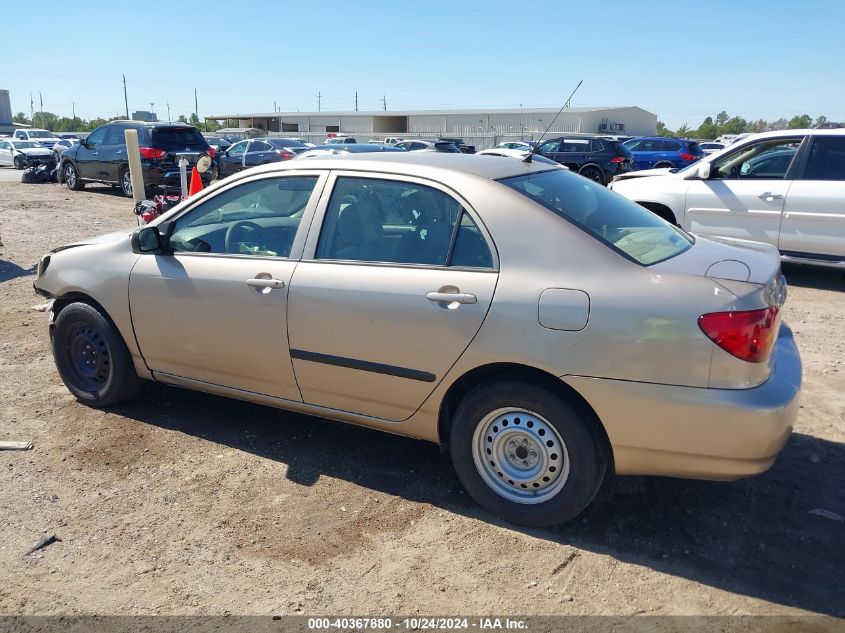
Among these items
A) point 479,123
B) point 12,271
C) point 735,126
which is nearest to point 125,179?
point 12,271

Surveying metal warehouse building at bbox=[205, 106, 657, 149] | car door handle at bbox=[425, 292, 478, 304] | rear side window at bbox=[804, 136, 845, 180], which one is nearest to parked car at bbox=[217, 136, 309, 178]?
rear side window at bbox=[804, 136, 845, 180]

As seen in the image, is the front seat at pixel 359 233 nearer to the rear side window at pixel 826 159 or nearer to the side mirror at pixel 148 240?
the side mirror at pixel 148 240

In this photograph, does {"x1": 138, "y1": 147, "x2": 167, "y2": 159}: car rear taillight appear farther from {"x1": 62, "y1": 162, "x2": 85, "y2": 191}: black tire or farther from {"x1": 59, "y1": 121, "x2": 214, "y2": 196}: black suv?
{"x1": 62, "y1": 162, "x2": 85, "y2": 191}: black tire

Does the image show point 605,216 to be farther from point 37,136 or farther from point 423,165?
point 37,136

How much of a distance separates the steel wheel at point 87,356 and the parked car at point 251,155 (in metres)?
15.3

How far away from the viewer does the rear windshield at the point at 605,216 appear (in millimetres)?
3215

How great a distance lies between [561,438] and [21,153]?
31.1 metres

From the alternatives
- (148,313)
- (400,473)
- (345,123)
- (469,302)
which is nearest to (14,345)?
(148,313)

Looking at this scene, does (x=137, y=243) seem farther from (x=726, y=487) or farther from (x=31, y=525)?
(x=726, y=487)

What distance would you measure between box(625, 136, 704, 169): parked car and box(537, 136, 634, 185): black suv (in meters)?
2.19

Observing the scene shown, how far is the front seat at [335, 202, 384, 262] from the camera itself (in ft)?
11.7

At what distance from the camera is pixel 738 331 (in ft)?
9.07

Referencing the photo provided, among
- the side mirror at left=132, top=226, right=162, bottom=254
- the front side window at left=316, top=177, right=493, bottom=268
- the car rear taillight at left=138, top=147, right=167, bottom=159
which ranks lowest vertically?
the side mirror at left=132, top=226, right=162, bottom=254

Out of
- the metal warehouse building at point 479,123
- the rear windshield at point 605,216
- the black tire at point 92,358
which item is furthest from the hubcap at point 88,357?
the metal warehouse building at point 479,123
